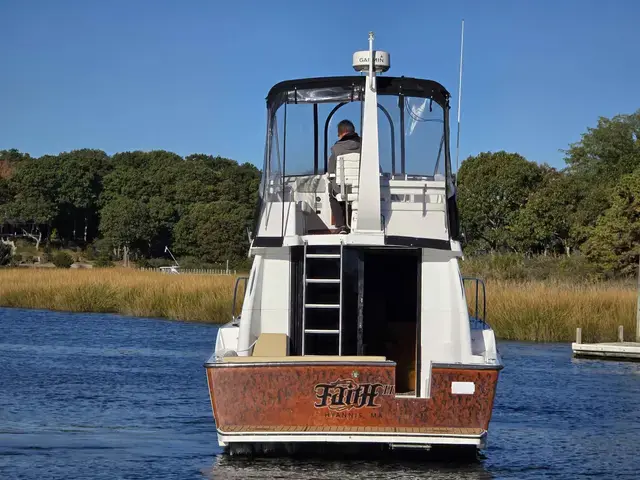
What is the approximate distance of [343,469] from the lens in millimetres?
13242

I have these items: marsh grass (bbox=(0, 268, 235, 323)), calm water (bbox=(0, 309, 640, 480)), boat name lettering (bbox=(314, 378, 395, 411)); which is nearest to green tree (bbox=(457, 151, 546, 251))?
marsh grass (bbox=(0, 268, 235, 323))

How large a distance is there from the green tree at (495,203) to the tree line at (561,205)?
51 millimetres

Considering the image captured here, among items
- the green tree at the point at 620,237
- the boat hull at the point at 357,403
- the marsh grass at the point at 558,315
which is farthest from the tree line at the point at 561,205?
the boat hull at the point at 357,403

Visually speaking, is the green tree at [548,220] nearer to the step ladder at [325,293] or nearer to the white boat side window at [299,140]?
the white boat side window at [299,140]

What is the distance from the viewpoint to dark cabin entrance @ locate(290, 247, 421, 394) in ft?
44.5

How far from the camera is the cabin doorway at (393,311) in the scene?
47.9ft

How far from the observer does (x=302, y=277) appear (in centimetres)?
1413

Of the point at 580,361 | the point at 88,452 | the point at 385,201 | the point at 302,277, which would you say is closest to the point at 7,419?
the point at 88,452

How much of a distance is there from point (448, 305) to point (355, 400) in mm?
2106

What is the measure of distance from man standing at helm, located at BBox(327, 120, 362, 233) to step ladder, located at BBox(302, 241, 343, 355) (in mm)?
522

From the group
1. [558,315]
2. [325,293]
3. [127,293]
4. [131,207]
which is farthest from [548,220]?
[325,293]

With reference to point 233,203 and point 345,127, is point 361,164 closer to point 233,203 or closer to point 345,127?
point 345,127

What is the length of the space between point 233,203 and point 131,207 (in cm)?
918

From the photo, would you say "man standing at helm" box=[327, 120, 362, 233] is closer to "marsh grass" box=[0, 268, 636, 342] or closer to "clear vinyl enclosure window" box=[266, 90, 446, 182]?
"clear vinyl enclosure window" box=[266, 90, 446, 182]
